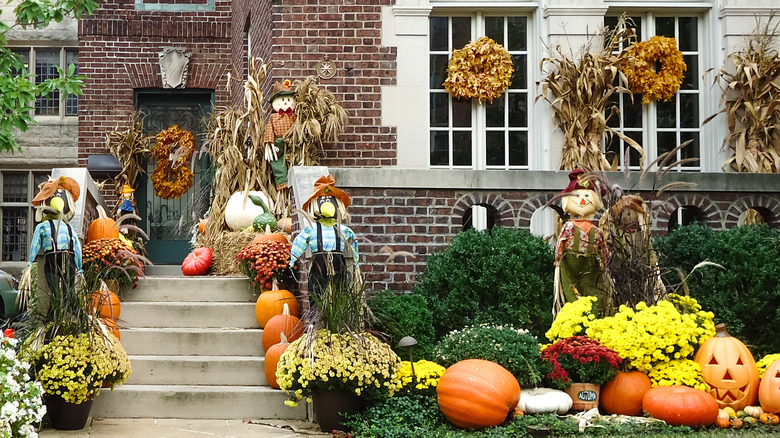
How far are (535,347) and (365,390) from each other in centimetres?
130

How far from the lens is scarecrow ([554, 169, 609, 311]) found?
24.9 feet

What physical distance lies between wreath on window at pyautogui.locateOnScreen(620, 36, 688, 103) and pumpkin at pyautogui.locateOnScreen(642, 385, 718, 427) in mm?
4162

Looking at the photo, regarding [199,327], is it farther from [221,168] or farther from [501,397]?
[501,397]

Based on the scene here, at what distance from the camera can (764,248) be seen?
7.48 metres

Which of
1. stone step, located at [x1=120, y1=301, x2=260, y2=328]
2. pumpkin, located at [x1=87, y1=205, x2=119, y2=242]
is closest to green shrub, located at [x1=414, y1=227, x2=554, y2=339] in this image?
stone step, located at [x1=120, y1=301, x2=260, y2=328]

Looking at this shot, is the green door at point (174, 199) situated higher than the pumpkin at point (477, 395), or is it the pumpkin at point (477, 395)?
the green door at point (174, 199)

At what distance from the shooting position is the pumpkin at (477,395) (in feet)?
20.6

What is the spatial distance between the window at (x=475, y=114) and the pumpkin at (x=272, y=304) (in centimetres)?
260

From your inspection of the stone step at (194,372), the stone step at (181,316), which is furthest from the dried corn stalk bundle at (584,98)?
the stone step at (194,372)

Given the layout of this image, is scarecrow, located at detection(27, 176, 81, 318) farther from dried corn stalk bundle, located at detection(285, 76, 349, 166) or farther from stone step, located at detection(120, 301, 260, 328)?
dried corn stalk bundle, located at detection(285, 76, 349, 166)

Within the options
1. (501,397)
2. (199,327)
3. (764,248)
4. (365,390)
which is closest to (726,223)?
(764,248)

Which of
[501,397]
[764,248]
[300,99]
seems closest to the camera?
[501,397]

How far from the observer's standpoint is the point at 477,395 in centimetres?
630

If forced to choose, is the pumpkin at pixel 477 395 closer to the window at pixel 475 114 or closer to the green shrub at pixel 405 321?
the green shrub at pixel 405 321
